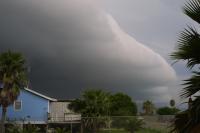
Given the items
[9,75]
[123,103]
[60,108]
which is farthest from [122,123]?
[123,103]

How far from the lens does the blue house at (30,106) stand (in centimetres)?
5206

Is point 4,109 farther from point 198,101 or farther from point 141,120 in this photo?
point 198,101

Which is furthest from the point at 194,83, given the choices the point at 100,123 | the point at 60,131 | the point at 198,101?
the point at 60,131

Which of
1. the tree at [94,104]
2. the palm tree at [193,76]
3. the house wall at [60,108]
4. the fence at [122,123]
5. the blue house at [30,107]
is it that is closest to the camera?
the palm tree at [193,76]

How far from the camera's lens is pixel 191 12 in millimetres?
7359

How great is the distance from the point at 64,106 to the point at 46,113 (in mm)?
10417

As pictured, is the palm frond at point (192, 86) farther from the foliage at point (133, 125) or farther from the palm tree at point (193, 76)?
the foliage at point (133, 125)

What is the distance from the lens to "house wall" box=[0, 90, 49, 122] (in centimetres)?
5206

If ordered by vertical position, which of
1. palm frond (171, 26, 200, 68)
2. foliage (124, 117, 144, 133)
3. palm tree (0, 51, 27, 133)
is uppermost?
palm tree (0, 51, 27, 133)

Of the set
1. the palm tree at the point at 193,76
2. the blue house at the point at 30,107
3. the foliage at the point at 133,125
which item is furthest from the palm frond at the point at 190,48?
the blue house at the point at 30,107

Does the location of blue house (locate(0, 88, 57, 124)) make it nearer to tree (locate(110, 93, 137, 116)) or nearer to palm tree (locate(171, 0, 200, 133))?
tree (locate(110, 93, 137, 116))

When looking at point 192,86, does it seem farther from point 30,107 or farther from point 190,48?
point 30,107

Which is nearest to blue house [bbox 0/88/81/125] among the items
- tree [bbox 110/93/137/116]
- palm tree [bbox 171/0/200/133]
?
tree [bbox 110/93/137/116]

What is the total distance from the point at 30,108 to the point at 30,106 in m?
0.23
